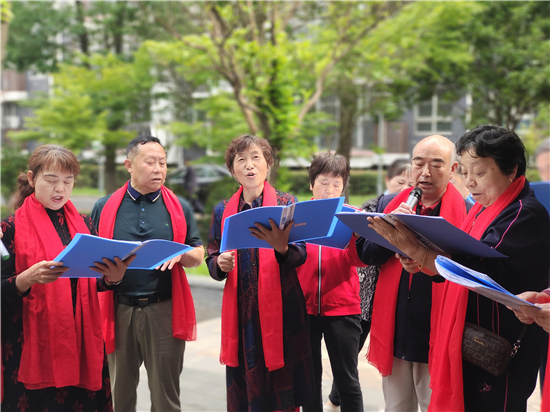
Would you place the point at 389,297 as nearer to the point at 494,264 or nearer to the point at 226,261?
the point at 494,264

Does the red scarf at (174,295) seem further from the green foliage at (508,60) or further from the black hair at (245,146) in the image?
the green foliage at (508,60)

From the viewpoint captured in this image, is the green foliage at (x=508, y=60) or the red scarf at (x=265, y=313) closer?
the red scarf at (x=265, y=313)

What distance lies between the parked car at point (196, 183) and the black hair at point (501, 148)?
9.05 meters

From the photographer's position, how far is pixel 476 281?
6.05 ft

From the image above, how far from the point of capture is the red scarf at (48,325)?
254 centimetres

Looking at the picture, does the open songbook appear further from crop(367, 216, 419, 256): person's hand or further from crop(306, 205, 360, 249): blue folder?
crop(306, 205, 360, 249): blue folder

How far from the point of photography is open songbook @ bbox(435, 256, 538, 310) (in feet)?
5.82

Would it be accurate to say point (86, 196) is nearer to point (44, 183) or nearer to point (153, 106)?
point (153, 106)

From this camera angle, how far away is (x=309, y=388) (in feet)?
9.30

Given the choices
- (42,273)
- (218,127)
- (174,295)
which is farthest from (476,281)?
(218,127)

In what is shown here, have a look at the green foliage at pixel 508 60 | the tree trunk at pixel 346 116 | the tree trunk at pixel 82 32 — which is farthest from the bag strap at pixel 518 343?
the tree trunk at pixel 82 32

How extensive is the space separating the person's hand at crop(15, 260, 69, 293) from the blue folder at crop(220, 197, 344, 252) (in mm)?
746

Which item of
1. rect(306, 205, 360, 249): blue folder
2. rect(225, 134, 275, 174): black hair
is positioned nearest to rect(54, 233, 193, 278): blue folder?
rect(225, 134, 275, 174): black hair

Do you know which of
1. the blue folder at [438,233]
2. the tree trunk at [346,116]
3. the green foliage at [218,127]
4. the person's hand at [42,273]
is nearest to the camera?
the blue folder at [438,233]
